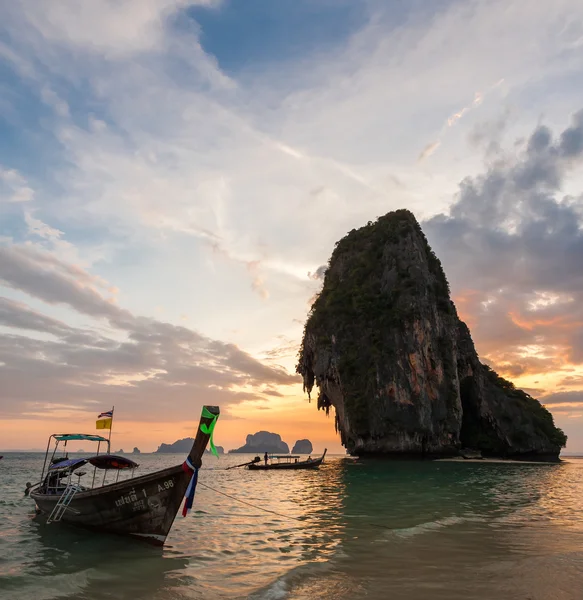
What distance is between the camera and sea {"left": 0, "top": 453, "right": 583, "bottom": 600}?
7297mm

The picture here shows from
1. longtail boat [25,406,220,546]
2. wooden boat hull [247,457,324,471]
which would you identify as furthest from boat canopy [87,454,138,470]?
wooden boat hull [247,457,324,471]

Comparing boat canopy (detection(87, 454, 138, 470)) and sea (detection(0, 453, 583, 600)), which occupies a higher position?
boat canopy (detection(87, 454, 138, 470))

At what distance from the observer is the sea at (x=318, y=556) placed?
730 cm

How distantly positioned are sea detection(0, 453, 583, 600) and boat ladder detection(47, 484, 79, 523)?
1.54 ft

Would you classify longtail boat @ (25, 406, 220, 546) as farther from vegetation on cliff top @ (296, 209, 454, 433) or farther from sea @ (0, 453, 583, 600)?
vegetation on cliff top @ (296, 209, 454, 433)

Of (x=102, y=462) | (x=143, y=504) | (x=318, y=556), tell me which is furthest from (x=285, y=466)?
(x=318, y=556)

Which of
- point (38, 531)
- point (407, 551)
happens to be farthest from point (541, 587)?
point (38, 531)

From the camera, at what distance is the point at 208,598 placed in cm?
712

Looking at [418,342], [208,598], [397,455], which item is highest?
[418,342]

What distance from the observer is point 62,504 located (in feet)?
41.2

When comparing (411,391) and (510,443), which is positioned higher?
(411,391)

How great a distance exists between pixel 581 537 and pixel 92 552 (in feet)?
41.1

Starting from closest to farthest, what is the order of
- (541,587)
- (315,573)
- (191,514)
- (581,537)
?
1. (541,587)
2. (315,573)
3. (581,537)
4. (191,514)

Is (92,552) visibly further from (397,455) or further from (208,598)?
(397,455)
